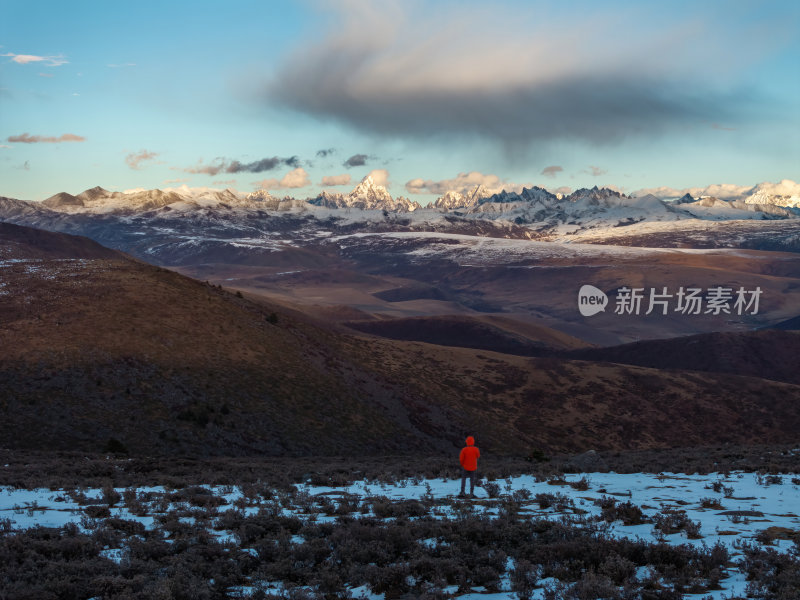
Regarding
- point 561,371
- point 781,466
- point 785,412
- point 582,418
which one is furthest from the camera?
point 561,371

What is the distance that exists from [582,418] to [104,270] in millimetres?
44943

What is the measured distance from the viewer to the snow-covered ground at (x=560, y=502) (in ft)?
42.4

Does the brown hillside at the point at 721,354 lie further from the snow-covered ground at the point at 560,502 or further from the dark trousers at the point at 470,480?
the dark trousers at the point at 470,480

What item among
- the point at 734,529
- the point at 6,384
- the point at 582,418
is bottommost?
the point at 582,418

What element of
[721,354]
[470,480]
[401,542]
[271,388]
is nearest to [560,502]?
[470,480]

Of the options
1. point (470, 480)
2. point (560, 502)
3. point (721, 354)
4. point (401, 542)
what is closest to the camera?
point (401, 542)

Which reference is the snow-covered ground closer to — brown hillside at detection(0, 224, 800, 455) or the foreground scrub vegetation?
the foreground scrub vegetation

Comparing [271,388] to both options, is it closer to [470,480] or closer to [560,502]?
[470,480]

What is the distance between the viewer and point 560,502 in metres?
16.8

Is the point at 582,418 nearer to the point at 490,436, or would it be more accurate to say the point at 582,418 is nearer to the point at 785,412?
the point at 490,436

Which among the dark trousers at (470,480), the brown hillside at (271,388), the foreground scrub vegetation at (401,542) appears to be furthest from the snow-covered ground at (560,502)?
the brown hillside at (271,388)

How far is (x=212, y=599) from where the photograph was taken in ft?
31.7

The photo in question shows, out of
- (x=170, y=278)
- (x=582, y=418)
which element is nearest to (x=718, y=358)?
(x=582, y=418)

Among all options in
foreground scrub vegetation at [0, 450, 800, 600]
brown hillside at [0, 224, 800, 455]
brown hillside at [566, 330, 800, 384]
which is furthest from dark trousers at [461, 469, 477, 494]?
brown hillside at [566, 330, 800, 384]
